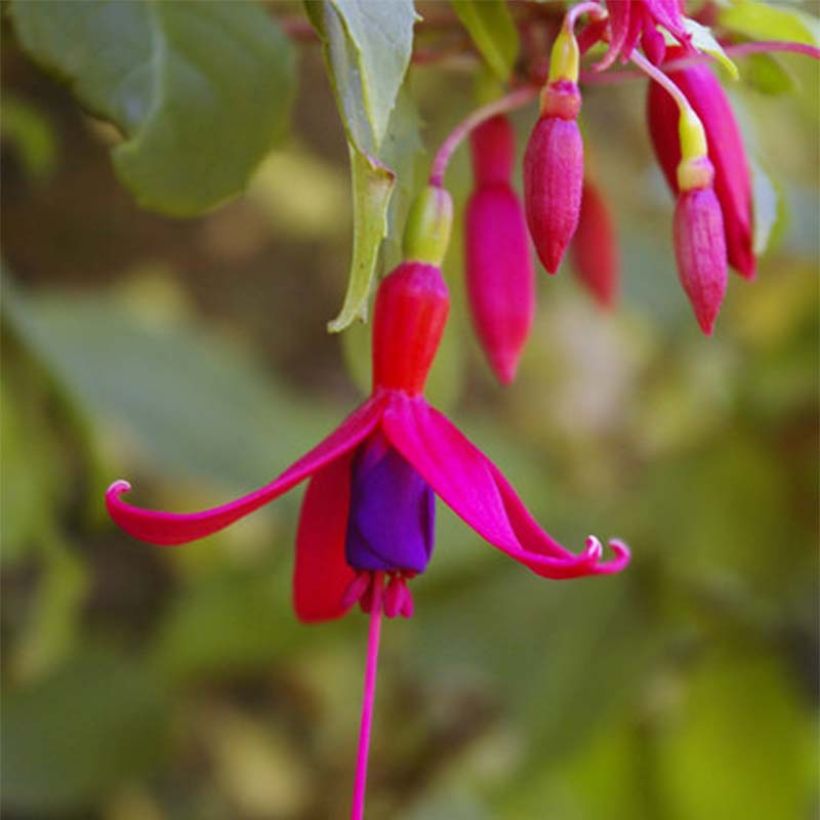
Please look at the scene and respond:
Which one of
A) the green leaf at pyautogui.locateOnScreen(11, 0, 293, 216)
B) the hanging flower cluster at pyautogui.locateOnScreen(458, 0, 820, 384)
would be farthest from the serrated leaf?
the green leaf at pyautogui.locateOnScreen(11, 0, 293, 216)

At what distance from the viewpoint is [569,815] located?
3.81ft

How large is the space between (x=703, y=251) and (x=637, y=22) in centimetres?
8

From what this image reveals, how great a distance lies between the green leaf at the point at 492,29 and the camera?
543 mm

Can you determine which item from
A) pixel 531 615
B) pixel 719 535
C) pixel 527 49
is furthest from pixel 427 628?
pixel 527 49

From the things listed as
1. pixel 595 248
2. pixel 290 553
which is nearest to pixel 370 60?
pixel 595 248

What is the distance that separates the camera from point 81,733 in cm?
111

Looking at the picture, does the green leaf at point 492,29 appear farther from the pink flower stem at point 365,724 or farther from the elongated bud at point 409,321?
the pink flower stem at point 365,724

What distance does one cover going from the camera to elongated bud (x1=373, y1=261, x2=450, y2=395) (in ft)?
1.75

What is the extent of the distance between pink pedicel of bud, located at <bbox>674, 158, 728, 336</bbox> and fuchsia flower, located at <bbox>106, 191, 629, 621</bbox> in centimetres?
9

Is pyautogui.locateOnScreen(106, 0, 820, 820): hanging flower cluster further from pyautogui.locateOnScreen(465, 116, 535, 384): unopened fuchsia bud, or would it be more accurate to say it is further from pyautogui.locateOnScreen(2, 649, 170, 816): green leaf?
pyautogui.locateOnScreen(2, 649, 170, 816): green leaf

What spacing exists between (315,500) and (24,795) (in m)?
0.62

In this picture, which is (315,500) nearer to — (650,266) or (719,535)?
(719,535)

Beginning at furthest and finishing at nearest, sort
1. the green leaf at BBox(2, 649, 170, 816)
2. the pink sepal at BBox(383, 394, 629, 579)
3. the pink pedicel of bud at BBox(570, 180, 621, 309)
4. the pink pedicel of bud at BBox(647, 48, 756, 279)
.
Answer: the green leaf at BBox(2, 649, 170, 816)
the pink pedicel of bud at BBox(570, 180, 621, 309)
the pink pedicel of bud at BBox(647, 48, 756, 279)
the pink sepal at BBox(383, 394, 629, 579)

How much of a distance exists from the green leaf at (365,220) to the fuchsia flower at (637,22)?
8 centimetres
